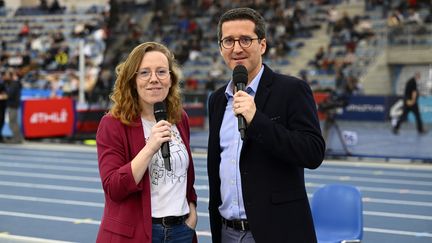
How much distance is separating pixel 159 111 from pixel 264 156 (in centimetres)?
45

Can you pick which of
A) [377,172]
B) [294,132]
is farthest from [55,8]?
[294,132]

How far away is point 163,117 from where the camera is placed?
9.55ft

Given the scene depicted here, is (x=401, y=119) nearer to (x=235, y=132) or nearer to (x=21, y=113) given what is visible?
(x=21, y=113)

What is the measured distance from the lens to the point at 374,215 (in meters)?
8.37

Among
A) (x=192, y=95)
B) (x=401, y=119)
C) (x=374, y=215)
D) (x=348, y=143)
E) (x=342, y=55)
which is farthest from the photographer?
(x=342, y=55)

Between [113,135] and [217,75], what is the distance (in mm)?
24522

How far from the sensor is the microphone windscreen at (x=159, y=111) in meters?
2.90

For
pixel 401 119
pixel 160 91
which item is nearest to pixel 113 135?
pixel 160 91

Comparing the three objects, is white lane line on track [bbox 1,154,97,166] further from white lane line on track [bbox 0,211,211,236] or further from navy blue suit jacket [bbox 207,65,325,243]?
navy blue suit jacket [bbox 207,65,325,243]

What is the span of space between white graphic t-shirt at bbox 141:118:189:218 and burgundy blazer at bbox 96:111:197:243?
0.16 ft

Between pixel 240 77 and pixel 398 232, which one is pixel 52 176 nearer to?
pixel 398 232

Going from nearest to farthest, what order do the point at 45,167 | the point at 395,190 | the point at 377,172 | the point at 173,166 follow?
the point at 173,166 → the point at 395,190 → the point at 377,172 → the point at 45,167

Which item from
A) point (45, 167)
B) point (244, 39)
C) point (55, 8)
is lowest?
point (55, 8)

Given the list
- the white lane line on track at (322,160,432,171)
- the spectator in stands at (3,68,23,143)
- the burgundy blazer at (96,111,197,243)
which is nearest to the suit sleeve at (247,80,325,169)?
the burgundy blazer at (96,111,197,243)
